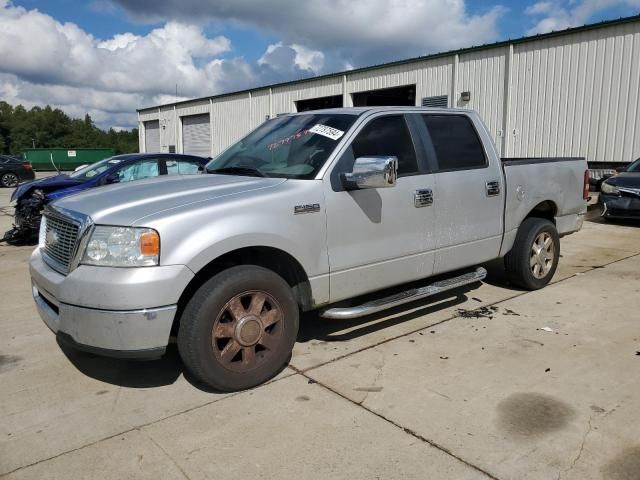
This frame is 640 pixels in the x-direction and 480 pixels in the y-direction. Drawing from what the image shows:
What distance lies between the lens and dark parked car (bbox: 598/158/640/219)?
1042cm

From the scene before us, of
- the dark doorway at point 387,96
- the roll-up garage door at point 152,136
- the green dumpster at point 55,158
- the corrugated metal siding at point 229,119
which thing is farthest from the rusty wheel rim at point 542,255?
the green dumpster at point 55,158

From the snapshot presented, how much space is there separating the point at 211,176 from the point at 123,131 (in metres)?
149

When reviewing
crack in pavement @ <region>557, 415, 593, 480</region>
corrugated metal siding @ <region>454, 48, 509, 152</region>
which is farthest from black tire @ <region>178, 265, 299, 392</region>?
corrugated metal siding @ <region>454, 48, 509, 152</region>

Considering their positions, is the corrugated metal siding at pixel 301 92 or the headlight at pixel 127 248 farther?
the corrugated metal siding at pixel 301 92

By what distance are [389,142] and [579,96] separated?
548 inches

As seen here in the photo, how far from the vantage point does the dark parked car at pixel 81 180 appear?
29.7ft

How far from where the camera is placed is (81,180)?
938cm

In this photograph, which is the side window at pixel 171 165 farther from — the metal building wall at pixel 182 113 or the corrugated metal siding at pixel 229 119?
the metal building wall at pixel 182 113

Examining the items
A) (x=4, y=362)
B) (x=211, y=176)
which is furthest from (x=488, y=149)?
(x=4, y=362)

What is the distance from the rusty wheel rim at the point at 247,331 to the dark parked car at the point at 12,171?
24.4 meters

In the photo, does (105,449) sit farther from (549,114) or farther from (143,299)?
(549,114)

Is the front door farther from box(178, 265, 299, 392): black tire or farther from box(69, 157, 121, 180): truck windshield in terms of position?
box(69, 157, 121, 180): truck windshield

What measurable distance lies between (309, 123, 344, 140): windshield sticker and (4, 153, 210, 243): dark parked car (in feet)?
16.9

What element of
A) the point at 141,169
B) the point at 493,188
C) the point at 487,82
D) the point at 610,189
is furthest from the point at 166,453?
the point at 487,82
